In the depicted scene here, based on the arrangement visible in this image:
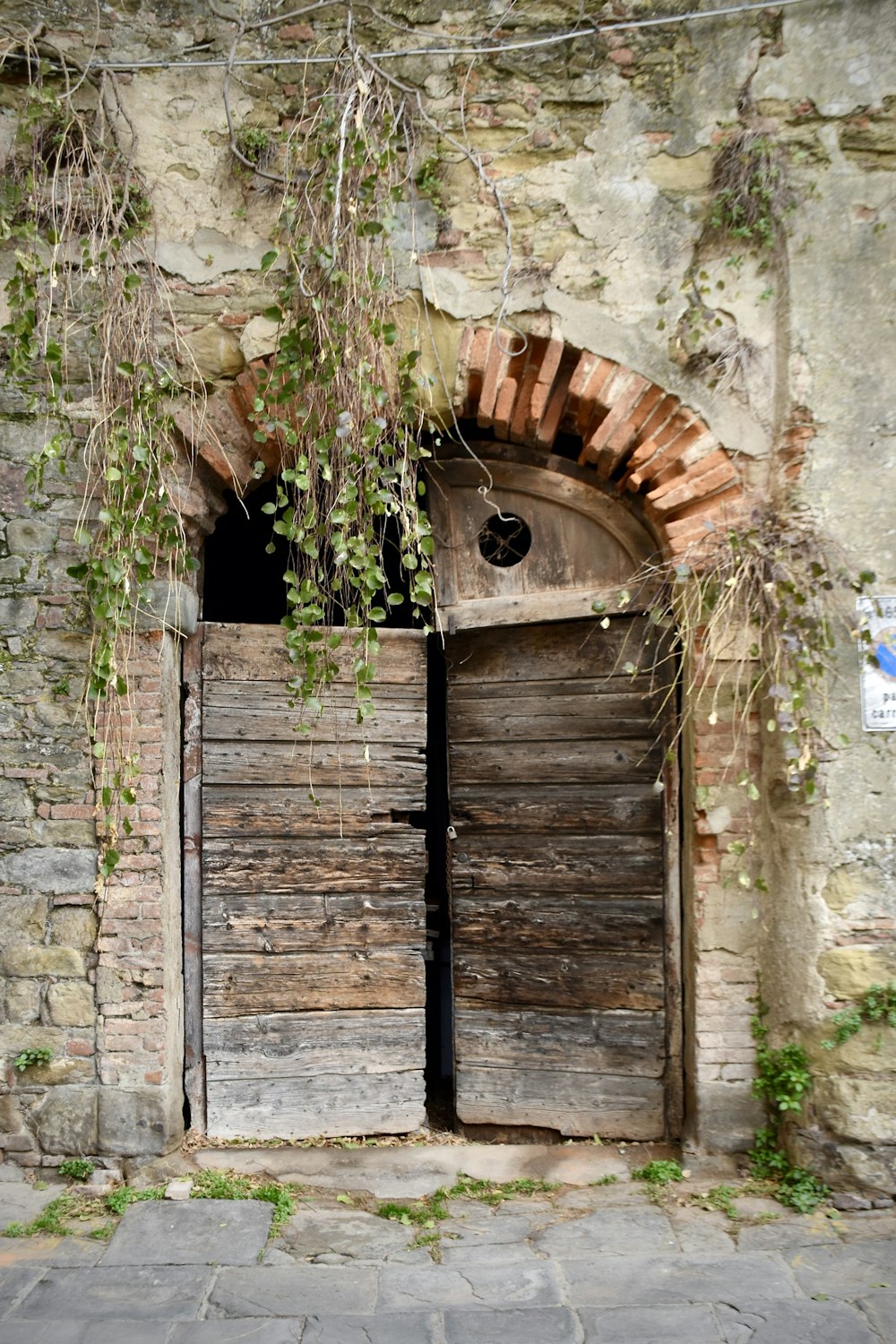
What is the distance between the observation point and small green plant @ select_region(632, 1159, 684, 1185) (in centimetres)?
334

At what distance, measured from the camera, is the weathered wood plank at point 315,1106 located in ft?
11.9

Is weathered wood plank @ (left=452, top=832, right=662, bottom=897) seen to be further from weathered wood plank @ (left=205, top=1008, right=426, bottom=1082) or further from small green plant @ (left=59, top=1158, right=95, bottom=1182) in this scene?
small green plant @ (left=59, top=1158, right=95, bottom=1182)

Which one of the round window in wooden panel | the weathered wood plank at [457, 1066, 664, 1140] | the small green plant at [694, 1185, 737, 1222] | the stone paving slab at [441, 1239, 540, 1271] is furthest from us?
the round window in wooden panel

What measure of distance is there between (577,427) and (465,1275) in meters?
2.87

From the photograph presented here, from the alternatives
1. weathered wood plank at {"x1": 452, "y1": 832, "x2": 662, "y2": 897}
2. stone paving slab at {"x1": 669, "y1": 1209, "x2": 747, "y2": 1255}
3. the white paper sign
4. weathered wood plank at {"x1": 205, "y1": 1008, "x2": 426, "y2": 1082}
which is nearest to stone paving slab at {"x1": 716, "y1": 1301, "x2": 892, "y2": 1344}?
stone paving slab at {"x1": 669, "y1": 1209, "x2": 747, "y2": 1255}

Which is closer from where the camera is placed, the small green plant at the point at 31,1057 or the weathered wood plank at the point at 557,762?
the small green plant at the point at 31,1057

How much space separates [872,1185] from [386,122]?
3.97 metres

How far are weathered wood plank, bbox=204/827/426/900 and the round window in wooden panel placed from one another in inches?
44.7

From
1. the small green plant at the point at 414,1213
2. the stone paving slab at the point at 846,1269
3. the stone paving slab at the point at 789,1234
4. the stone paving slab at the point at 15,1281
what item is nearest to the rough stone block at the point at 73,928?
the stone paving slab at the point at 15,1281

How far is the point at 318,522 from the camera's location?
3.46 m

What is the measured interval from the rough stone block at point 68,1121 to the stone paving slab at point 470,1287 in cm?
121

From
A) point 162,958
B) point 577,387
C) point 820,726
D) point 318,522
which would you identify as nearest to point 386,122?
point 577,387

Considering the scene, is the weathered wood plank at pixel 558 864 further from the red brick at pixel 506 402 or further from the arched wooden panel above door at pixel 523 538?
the red brick at pixel 506 402

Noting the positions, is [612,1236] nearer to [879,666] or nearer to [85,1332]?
[85,1332]
